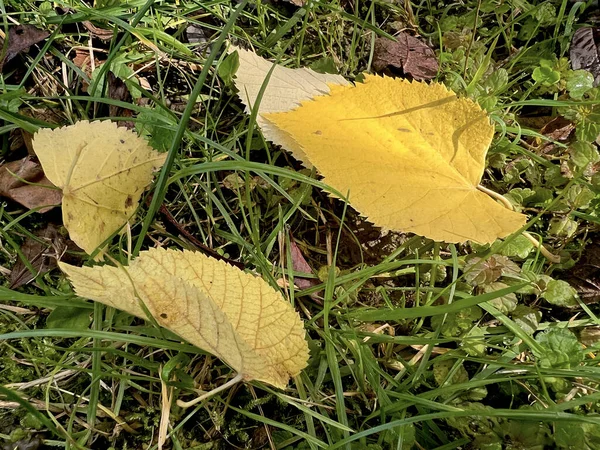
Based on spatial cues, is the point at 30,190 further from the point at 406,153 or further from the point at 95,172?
the point at 406,153

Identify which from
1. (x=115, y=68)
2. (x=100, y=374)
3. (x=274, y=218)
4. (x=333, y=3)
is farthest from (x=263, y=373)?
(x=333, y=3)

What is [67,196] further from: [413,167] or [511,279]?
[511,279]

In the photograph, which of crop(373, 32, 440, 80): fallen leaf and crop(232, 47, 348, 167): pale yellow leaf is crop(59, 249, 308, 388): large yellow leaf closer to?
crop(232, 47, 348, 167): pale yellow leaf

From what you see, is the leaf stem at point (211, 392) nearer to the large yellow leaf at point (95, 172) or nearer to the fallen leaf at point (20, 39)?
Answer: the large yellow leaf at point (95, 172)

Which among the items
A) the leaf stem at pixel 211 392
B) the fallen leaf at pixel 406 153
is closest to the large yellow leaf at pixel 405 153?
the fallen leaf at pixel 406 153

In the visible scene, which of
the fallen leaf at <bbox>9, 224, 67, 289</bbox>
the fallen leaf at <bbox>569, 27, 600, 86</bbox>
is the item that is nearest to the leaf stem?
the fallen leaf at <bbox>9, 224, 67, 289</bbox>

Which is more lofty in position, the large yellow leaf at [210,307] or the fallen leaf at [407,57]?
the fallen leaf at [407,57]
